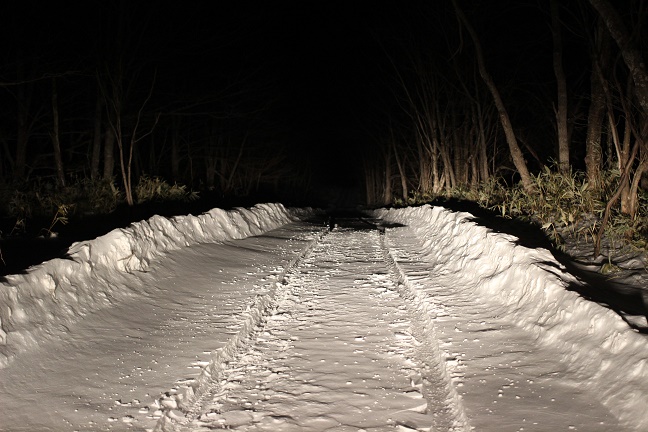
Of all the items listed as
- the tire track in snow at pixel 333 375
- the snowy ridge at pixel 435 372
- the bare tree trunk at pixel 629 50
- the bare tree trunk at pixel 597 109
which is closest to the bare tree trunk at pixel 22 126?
the tire track in snow at pixel 333 375

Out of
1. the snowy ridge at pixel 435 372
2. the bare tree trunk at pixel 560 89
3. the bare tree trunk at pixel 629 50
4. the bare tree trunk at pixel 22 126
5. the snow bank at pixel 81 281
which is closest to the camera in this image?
the snowy ridge at pixel 435 372

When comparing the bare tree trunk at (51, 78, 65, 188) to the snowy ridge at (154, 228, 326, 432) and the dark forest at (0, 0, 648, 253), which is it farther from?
the snowy ridge at (154, 228, 326, 432)

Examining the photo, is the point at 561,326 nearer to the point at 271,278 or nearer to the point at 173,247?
the point at 271,278

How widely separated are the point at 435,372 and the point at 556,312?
1576 mm

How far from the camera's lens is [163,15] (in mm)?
18797

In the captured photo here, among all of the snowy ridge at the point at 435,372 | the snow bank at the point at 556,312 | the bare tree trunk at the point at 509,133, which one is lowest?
the snowy ridge at the point at 435,372

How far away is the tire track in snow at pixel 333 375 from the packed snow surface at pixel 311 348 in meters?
0.02

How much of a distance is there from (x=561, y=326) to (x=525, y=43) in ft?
66.5

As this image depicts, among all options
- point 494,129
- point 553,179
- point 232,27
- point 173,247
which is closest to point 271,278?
point 173,247

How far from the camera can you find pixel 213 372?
Answer: 452cm

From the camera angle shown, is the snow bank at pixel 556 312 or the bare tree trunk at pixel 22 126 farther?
the bare tree trunk at pixel 22 126

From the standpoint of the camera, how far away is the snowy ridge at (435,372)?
3600 mm

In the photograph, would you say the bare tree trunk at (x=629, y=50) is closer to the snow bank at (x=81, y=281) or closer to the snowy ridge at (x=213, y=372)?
the snowy ridge at (x=213, y=372)

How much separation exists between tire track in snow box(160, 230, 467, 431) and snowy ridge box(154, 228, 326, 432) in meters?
0.03
